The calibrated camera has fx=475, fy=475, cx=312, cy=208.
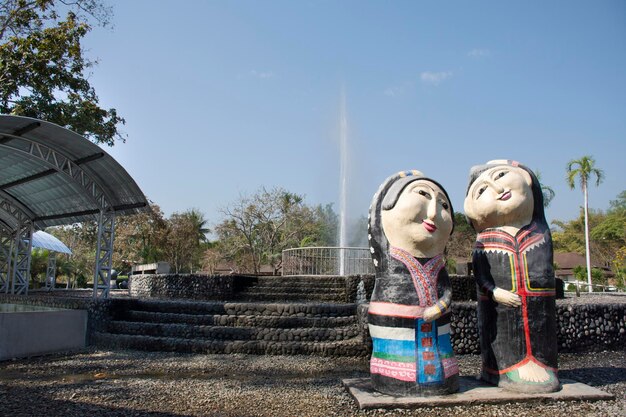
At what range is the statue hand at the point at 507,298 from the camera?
5.24 metres

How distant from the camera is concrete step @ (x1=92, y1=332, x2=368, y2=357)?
845cm

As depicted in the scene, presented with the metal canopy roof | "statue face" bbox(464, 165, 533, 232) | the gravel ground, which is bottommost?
the gravel ground

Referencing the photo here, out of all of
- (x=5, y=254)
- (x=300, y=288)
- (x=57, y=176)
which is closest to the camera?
(x=300, y=288)

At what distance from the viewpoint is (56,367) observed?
7.47 m

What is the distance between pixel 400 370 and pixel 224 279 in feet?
32.7

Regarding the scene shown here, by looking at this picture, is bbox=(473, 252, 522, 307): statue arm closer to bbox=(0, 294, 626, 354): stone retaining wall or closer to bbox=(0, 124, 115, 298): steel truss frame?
bbox=(0, 294, 626, 354): stone retaining wall

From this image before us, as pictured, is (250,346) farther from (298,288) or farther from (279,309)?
(298,288)

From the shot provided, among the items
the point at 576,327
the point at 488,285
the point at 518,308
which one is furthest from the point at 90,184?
the point at 576,327

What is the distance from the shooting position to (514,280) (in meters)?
5.33

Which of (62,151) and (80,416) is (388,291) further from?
(62,151)

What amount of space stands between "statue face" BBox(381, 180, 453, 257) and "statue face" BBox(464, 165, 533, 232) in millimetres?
507

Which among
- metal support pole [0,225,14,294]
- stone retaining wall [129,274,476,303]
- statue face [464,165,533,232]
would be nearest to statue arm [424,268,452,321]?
statue face [464,165,533,232]

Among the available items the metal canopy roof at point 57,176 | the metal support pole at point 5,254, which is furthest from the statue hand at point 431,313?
the metal support pole at point 5,254

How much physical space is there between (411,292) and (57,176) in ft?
41.6
